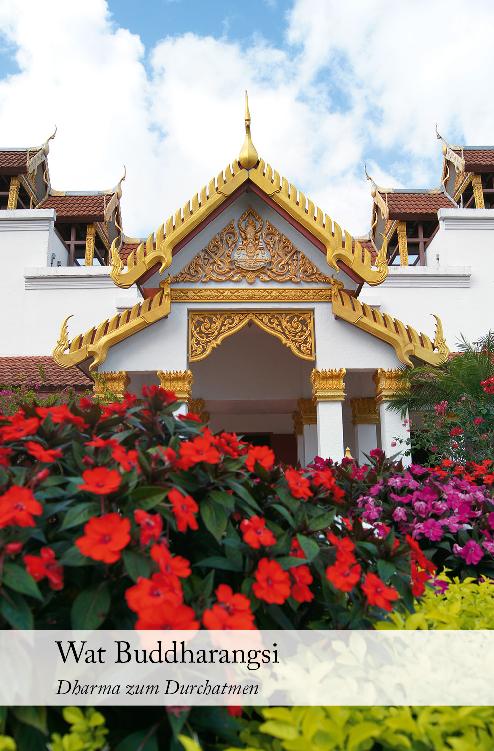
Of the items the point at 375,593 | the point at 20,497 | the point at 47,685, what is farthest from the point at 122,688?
the point at 375,593

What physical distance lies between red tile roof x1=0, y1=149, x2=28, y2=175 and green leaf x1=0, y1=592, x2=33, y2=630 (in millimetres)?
15066

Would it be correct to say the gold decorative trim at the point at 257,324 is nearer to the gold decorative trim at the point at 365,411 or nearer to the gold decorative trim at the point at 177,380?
the gold decorative trim at the point at 177,380

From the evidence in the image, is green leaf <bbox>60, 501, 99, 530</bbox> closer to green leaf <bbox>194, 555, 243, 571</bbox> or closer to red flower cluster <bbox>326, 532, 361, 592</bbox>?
→ green leaf <bbox>194, 555, 243, 571</bbox>

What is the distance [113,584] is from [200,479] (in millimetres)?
341

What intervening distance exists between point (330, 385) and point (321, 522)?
489cm

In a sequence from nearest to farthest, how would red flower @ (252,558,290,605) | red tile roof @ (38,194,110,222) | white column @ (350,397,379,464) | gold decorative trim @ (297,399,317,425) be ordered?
red flower @ (252,558,290,605) < white column @ (350,397,379,464) < gold decorative trim @ (297,399,317,425) < red tile roof @ (38,194,110,222)

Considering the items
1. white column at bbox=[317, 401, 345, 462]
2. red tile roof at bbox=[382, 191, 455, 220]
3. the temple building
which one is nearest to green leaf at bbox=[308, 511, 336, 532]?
the temple building

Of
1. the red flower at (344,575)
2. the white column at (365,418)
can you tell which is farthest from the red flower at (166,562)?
the white column at (365,418)

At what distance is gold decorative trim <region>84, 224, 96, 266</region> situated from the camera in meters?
14.5

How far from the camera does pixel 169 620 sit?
1121 mm

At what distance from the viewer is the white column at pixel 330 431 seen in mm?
6316

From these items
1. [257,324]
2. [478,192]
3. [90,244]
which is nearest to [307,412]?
[257,324]

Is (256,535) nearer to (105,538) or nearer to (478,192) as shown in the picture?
(105,538)

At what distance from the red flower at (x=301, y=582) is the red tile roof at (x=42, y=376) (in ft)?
22.3
